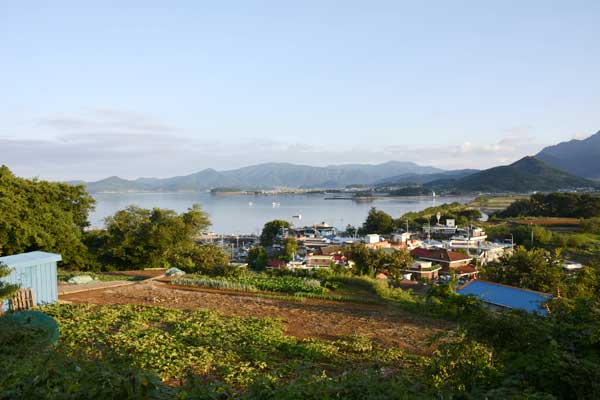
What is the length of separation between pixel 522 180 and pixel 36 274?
394 ft

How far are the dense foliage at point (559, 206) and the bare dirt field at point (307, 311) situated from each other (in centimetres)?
4905

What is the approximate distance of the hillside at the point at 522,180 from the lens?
348ft

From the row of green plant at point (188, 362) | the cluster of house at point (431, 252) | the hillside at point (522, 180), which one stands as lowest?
Result: the cluster of house at point (431, 252)

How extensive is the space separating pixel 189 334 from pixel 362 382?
13.1ft

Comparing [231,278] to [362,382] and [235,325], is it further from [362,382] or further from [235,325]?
[362,382]

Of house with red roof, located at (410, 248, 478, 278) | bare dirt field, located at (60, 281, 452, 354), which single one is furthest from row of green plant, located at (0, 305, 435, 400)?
house with red roof, located at (410, 248, 478, 278)

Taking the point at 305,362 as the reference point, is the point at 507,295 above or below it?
below

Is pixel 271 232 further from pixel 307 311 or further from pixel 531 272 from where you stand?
pixel 307 311

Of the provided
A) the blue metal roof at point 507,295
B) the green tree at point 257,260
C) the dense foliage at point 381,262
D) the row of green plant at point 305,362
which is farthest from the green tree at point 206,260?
the green tree at point 257,260

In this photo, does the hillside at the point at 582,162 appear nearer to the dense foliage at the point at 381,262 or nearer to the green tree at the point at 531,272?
the dense foliage at the point at 381,262

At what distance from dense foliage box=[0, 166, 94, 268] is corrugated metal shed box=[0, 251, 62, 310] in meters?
5.84

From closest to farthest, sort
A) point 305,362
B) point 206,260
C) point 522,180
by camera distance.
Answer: point 305,362, point 206,260, point 522,180

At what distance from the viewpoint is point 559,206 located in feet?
171

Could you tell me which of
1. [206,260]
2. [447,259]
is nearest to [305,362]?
[206,260]
